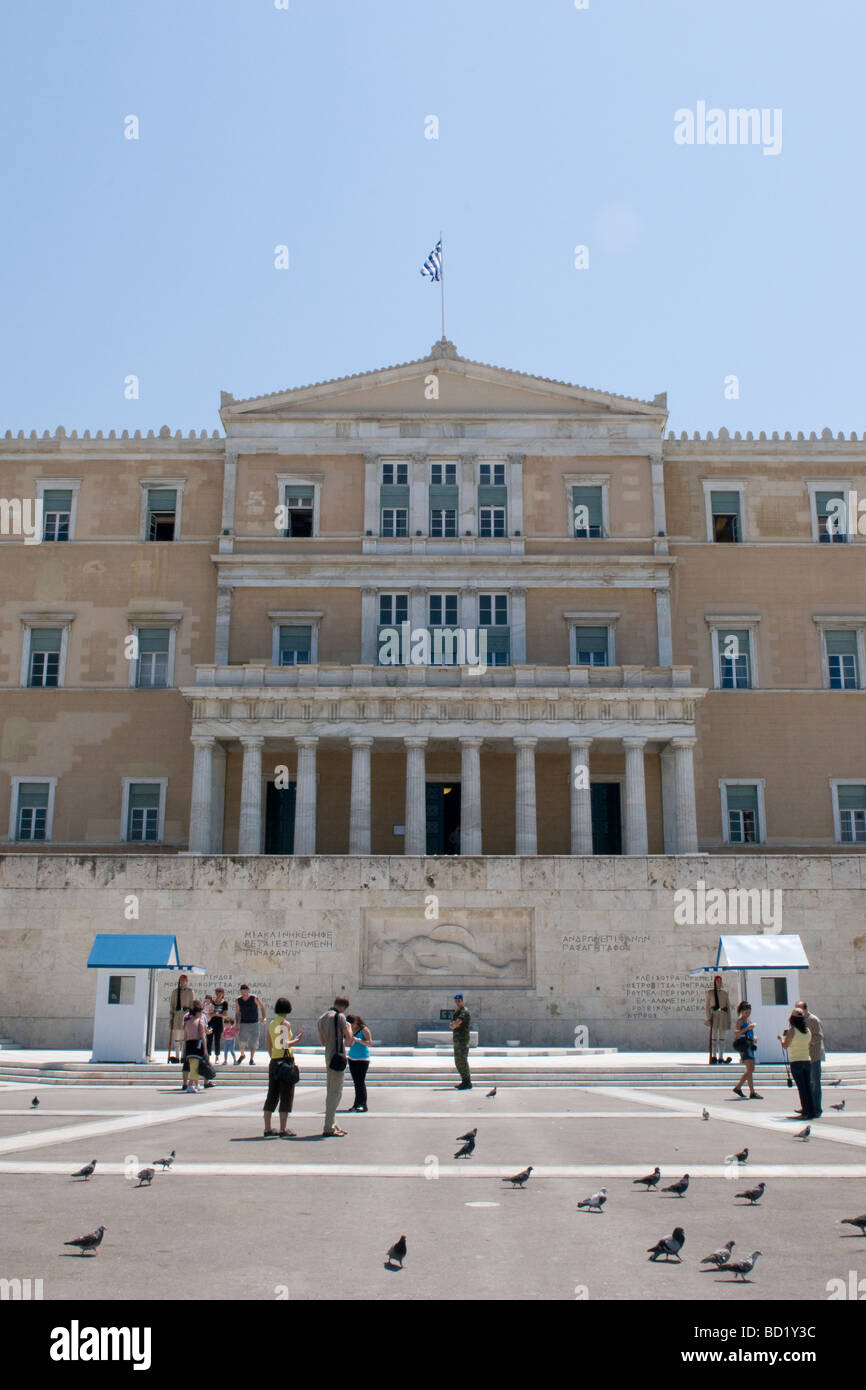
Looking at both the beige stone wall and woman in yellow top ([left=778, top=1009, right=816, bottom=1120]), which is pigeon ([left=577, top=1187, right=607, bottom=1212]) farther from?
the beige stone wall

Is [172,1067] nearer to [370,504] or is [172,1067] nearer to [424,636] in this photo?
[424,636]

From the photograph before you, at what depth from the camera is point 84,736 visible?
147 feet

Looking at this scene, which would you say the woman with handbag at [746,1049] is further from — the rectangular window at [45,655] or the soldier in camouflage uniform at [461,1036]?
the rectangular window at [45,655]

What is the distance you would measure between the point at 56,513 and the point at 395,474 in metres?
13.0

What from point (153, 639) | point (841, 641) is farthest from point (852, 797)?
point (153, 639)

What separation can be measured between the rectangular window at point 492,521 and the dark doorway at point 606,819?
10077 millimetres

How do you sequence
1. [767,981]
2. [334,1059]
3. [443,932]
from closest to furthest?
[334,1059]
[767,981]
[443,932]

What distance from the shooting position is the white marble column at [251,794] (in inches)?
1593

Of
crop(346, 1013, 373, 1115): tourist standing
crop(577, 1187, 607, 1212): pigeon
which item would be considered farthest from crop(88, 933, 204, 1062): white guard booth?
crop(577, 1187, 607, 1212): pigeon

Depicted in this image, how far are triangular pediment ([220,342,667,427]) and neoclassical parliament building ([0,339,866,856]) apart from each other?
0.11m

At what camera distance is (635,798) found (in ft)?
134

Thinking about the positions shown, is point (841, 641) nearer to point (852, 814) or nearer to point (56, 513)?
point (852, 814)

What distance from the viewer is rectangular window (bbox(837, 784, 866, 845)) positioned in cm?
4444

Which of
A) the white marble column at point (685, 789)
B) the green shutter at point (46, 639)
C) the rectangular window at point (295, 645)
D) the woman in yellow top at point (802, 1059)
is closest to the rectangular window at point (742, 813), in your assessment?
the white marble column at point (685, 789)
